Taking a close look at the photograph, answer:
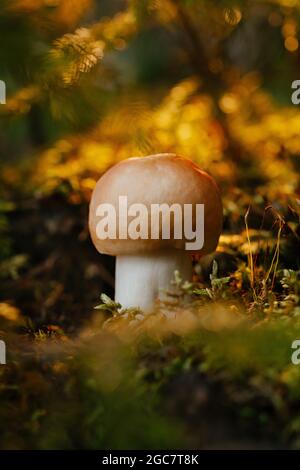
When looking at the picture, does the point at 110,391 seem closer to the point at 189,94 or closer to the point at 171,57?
the point at 189,94

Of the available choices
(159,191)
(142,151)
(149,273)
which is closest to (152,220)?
(159,191)

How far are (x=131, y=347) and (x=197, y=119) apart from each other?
78.5 inches

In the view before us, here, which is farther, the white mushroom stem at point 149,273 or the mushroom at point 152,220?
the white mushroom stem at point 149,273

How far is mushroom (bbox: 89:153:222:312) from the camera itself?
5.97ft

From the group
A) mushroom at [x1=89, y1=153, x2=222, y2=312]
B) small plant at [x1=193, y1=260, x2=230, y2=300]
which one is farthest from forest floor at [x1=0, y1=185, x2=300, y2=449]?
mushroom at [x1=89, y1=153, x2=222, y2=312]

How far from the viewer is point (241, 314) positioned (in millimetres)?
1628

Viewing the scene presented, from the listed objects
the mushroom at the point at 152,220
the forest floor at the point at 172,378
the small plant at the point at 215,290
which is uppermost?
the mushroom at the point at 152,220

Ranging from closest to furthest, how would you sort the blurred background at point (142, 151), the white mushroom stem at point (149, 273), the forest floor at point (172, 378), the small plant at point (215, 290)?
1. the forest floor at point (172, 378)
2. the blurred background at point (142, 151)
3. the small plant at point (215, 290)
4. the white mushroom stem at point (149, 273)

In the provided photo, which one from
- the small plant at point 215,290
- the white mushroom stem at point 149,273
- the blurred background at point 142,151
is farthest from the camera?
the white mushroom stem at point 149,273

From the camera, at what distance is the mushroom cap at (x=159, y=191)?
1819mm

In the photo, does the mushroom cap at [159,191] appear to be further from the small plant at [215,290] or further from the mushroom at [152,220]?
the small plant at [215,290]

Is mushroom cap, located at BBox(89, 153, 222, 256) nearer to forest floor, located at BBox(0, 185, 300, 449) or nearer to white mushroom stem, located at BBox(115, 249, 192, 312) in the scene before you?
white mushroom stem, located at BBox(115, 249, 192, 312)

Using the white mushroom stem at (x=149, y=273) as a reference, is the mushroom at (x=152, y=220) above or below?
above

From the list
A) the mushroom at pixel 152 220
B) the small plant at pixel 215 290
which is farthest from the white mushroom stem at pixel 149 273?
the small plant at pixel 215 290
